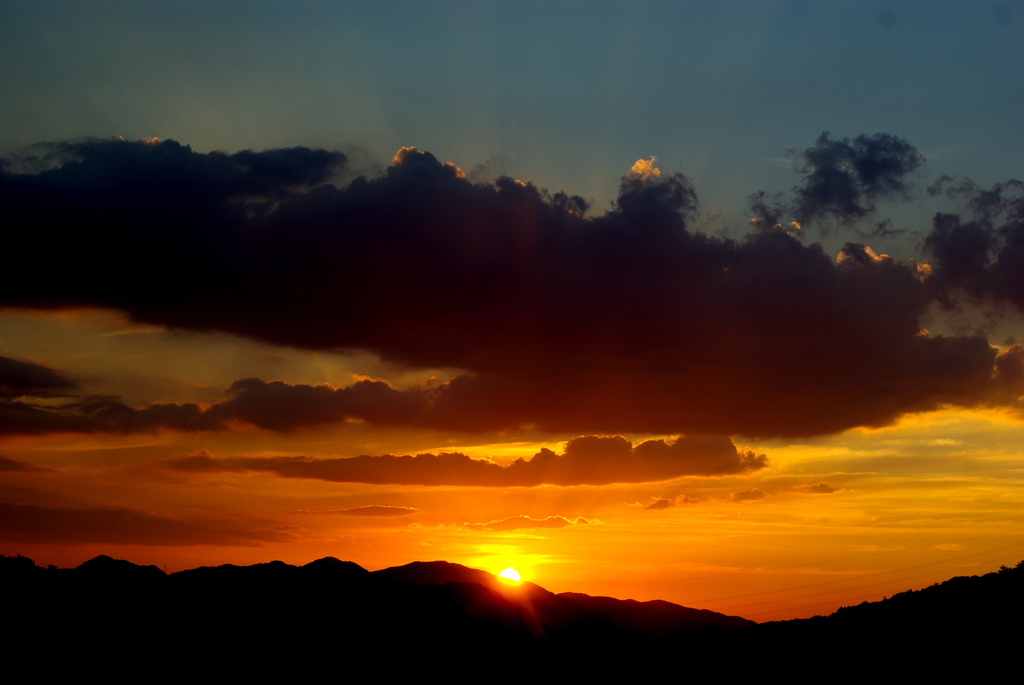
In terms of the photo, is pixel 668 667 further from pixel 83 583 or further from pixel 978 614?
pixel 83 583

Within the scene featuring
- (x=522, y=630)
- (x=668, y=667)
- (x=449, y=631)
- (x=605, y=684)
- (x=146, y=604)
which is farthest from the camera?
(x=522, y=630)

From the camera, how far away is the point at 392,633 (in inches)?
6240

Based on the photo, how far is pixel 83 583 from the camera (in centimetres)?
15362

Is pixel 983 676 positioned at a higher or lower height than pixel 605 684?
higher

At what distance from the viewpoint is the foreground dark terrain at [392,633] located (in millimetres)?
85938

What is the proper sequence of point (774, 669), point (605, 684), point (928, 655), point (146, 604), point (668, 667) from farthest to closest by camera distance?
point (146, 604) < point (605, 684) < point (668, 667) < point (774, 669) < point (928, 655)

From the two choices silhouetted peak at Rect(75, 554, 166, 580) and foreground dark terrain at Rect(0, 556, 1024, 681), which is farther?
silhouetted peak at Rect(75, 554, 166, 580)

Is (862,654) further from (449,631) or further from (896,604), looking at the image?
(449,631)

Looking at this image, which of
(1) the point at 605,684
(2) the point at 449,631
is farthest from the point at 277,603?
(1) the point at 605,684

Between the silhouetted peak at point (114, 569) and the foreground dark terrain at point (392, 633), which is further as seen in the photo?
the silhouetted peak at point (114, 569)

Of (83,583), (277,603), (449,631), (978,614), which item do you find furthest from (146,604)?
(978,614)

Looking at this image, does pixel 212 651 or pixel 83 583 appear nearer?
pixel 212 651

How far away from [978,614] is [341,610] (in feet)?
402

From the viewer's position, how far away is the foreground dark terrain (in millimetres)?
85938
